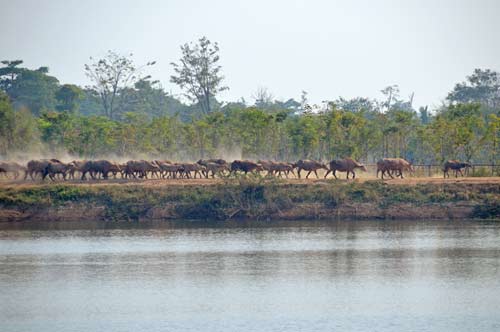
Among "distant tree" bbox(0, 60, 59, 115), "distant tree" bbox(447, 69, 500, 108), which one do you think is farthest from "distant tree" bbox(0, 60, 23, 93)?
"distant tree" bbox(447, 69, 500, 108)

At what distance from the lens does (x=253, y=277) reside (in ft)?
104

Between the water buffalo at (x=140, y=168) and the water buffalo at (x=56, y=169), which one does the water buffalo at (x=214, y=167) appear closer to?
the water buffalo at (x=140, y=168)

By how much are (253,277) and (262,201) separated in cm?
1640

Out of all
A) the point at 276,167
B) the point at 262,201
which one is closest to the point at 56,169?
the point at 276,167

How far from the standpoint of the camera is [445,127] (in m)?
58.1

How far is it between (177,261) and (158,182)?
16506mm

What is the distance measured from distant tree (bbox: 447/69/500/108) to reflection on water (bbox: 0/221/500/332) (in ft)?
216

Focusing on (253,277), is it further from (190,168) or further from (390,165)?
(190,168)

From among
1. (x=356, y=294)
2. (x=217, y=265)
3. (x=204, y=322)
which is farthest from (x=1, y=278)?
(x=356, y=294)

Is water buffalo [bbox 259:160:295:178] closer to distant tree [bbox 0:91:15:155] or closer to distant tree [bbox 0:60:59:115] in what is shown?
distant tree [bbox 0:91:15:155]

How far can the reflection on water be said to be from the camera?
83.7 ft

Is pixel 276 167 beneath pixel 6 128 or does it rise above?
beneath

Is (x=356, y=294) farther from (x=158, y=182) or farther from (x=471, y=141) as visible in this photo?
(x=471, y=141)

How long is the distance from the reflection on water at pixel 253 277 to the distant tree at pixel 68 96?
5371cm
